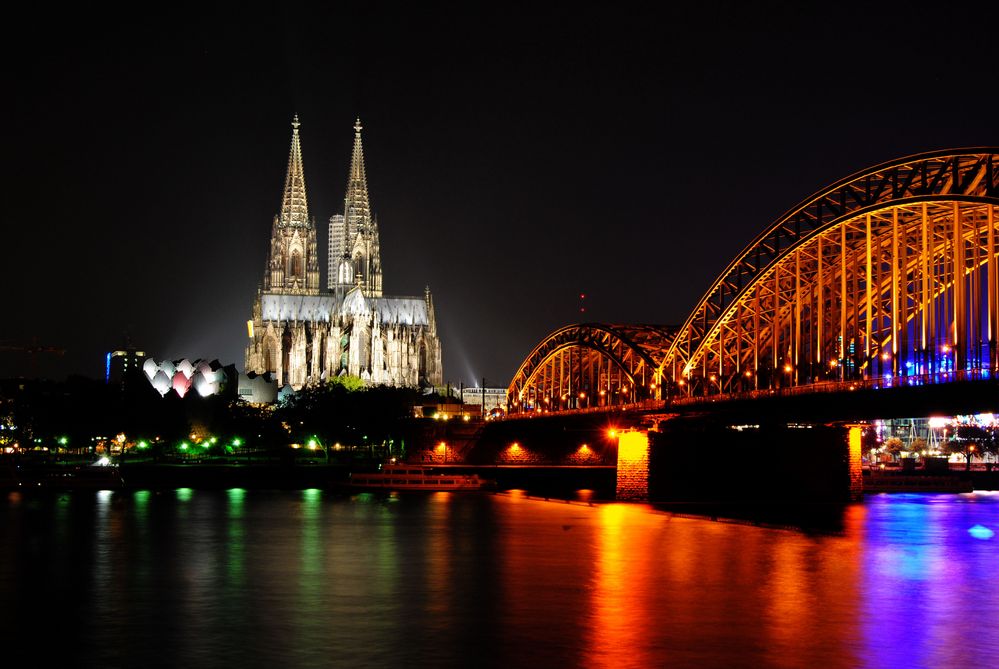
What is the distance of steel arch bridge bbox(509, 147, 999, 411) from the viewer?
72312 millimetres

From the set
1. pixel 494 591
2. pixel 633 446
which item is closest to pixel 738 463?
pixel 633 446

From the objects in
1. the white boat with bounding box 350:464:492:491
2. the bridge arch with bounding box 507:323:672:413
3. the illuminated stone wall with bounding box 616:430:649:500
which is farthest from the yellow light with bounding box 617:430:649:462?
the white boat with bounding box 350:464:492:491

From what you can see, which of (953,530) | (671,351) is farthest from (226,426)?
(953,530)

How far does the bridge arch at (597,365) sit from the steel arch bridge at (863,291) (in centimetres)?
194

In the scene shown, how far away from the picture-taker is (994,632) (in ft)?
143

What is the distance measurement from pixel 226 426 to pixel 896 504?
100828 millimetres

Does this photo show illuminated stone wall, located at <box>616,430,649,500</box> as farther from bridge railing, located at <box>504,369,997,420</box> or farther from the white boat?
the white boat

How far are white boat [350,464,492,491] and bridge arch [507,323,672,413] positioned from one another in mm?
13941

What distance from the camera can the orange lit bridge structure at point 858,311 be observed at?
71250 mm

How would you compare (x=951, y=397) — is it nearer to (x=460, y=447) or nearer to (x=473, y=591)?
(x=473, y=591)

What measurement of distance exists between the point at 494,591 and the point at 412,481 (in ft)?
250

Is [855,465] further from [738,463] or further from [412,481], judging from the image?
[412,481]

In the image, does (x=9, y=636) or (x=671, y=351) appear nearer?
(x=9, y=636)

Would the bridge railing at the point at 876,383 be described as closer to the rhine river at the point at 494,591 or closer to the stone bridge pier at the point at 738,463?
the rhine river at the point at 494,591
